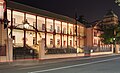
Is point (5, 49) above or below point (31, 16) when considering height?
below

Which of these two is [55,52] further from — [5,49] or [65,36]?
[65,36]

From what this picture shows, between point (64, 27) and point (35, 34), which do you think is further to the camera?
point (64, 27)

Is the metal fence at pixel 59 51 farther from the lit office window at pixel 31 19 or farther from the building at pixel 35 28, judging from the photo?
the lit office window at pixel 31 19

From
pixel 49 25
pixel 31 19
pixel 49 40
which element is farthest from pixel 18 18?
pixel 49 40

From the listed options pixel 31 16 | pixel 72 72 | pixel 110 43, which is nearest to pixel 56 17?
pixel 31 16

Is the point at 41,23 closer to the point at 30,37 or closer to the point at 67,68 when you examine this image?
the point at 30,37

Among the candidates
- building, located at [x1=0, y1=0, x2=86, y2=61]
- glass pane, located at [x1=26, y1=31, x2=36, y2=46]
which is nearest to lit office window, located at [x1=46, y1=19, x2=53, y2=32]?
building, located at [x1=0, y1=0, x2=86, y2=61]

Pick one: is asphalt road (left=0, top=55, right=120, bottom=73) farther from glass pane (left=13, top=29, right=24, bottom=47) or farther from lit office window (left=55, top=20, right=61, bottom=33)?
lit office window (left=55, top=20, right=61, bottom=33)

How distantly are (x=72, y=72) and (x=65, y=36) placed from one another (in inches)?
2215

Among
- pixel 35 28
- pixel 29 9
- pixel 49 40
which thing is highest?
pixel 29 9

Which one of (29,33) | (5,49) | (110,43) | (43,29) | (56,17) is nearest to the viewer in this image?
(5,49)

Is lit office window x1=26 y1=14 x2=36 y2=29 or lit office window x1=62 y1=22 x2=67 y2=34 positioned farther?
lit office window x1=62 y1=22 x2=67 y2=34

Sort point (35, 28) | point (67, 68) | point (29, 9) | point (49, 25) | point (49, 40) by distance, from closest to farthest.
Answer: point (67, 68) < point (35, 28) < point (29, 9) < point (49, 40) < point (49, 25)

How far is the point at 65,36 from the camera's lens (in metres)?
74.2
